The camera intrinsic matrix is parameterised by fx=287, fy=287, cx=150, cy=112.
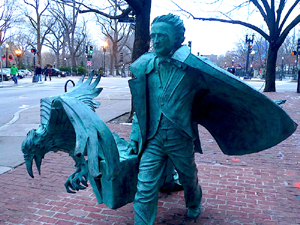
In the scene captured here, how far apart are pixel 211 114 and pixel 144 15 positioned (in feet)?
21.8

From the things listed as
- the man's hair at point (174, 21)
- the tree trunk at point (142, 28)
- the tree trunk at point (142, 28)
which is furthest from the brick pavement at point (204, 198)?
the tree trunk at point (142, 28)

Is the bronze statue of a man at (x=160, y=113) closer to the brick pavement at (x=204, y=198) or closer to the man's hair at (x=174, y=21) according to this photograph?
the man's hair at (x=174, y=21)

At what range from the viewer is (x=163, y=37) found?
252cm

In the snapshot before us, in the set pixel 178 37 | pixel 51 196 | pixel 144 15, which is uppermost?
pixel 144 15

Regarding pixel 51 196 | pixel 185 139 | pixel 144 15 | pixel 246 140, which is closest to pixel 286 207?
pixel 246 140

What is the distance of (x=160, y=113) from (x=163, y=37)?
2.30ft

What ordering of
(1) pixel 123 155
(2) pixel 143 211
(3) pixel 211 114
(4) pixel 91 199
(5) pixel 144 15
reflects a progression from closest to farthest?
(2) pixel 143 211
(1) pixel 123 155
(3) pixel 211 114
(4) pixel 91 199
(5) pixel 144 15

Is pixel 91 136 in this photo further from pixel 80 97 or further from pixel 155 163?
pixel 80 97

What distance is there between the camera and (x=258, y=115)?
2752mm

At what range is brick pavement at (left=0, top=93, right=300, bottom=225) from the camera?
3467mm

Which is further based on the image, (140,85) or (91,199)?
(91,199)

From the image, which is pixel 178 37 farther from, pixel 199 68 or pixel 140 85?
pixel 140 85

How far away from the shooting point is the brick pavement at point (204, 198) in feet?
11.4

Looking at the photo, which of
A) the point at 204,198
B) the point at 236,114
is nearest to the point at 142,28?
the point at 204,198
